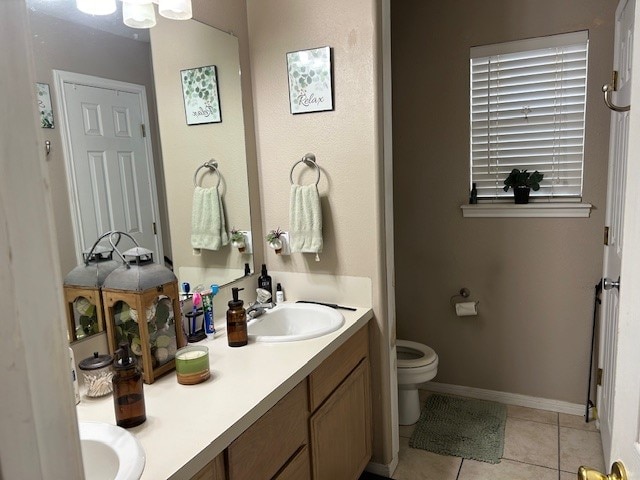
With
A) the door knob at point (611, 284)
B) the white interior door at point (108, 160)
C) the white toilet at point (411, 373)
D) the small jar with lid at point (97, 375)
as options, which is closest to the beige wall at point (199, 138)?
the white interior door at point (108, 160)

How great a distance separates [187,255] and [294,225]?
1.69ft

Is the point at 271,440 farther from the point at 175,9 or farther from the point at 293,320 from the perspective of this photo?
the point at 175,9

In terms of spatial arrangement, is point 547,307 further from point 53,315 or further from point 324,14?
point 53,315

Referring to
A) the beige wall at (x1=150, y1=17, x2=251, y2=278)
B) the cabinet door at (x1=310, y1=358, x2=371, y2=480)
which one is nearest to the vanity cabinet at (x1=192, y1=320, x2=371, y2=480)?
the cabinet door at (x1=310, y1=358, x2=371, y2=480)

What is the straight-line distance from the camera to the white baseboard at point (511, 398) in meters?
2.71

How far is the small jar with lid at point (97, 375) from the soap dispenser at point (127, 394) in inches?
6.4

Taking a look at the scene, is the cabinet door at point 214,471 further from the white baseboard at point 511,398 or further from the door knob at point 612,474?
the white baseboard at point 511,398

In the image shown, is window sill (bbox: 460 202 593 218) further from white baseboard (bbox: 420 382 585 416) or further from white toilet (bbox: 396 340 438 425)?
white baseboard (bbox: 420 382 585 416)

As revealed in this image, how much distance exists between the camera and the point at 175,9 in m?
1.67

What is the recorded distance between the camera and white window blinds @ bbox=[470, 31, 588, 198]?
8.17ft

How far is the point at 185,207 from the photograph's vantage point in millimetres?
1920

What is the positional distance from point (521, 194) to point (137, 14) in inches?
83.1

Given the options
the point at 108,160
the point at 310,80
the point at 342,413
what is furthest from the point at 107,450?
the point at 310,80

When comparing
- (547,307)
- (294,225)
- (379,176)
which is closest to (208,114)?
(294,225)
